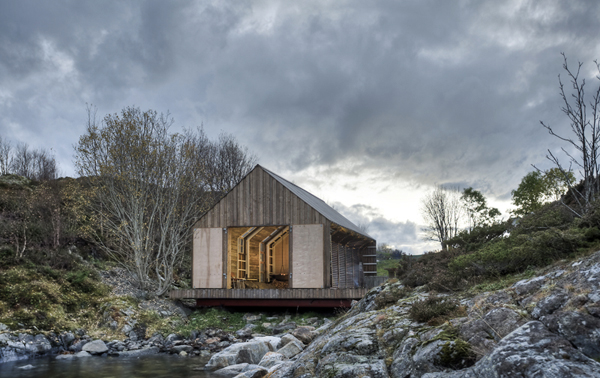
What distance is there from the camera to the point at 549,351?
11.3 feet

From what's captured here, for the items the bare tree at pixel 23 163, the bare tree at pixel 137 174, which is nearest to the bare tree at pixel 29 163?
the bare tree at pixel 23 163

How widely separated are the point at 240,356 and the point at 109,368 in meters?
3.13

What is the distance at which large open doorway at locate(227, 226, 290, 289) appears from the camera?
59.9 feet

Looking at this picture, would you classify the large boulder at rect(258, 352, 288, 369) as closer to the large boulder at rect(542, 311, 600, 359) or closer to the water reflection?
the water reflection

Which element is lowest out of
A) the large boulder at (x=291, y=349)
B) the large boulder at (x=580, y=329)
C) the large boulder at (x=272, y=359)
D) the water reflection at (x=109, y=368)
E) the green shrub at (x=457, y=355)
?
the water reflection at (x=109, y=368)

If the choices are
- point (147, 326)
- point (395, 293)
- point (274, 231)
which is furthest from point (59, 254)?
point (395, 293)

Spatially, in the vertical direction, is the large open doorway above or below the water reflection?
above

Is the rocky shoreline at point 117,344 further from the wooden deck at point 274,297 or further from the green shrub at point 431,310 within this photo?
the green shrub at point 431,310

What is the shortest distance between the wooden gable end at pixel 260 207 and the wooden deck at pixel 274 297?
2.66 m

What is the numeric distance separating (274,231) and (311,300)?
6.27 m

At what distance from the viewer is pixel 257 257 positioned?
21.2 m

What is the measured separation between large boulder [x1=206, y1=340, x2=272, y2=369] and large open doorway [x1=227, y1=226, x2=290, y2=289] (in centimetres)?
662

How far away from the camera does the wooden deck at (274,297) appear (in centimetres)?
1570

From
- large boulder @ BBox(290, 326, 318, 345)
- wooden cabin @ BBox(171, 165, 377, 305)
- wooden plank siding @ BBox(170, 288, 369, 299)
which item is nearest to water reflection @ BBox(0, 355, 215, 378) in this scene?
large boulder @ BBox(290, 326, 318, 345)
